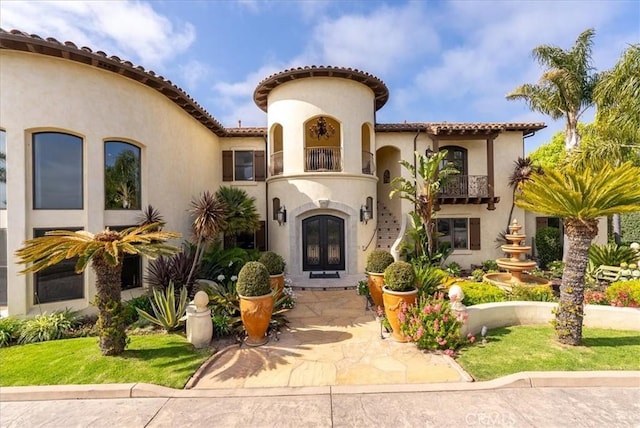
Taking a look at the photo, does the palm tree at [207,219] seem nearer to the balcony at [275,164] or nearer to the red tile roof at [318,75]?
the balcony at [275,164]

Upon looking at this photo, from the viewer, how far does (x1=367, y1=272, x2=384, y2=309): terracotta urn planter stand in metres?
8.32

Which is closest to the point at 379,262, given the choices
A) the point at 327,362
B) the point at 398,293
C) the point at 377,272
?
the point at 377,272

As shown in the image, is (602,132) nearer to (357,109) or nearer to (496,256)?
(496,256)

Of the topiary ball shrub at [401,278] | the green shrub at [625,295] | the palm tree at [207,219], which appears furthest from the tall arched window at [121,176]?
the green shrub at [625,295]

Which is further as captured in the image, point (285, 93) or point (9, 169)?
point (285, 93)

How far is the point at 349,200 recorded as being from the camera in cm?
1289

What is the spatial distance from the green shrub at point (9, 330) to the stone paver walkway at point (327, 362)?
5.56m

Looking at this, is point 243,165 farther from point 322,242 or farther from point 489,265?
point 489,265

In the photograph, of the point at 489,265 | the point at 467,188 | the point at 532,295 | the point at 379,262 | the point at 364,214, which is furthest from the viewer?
the point at 467,188

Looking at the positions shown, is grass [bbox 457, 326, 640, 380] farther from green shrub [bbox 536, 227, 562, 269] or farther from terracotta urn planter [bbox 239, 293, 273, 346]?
green shrub [bbox 536, 227, 562, 269]

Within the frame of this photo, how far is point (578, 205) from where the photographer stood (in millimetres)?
5699

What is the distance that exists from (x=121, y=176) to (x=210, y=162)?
526 centimetres

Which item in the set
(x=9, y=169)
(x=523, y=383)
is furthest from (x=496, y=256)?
(x=9, y=169)

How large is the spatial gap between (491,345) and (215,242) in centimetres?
1060
